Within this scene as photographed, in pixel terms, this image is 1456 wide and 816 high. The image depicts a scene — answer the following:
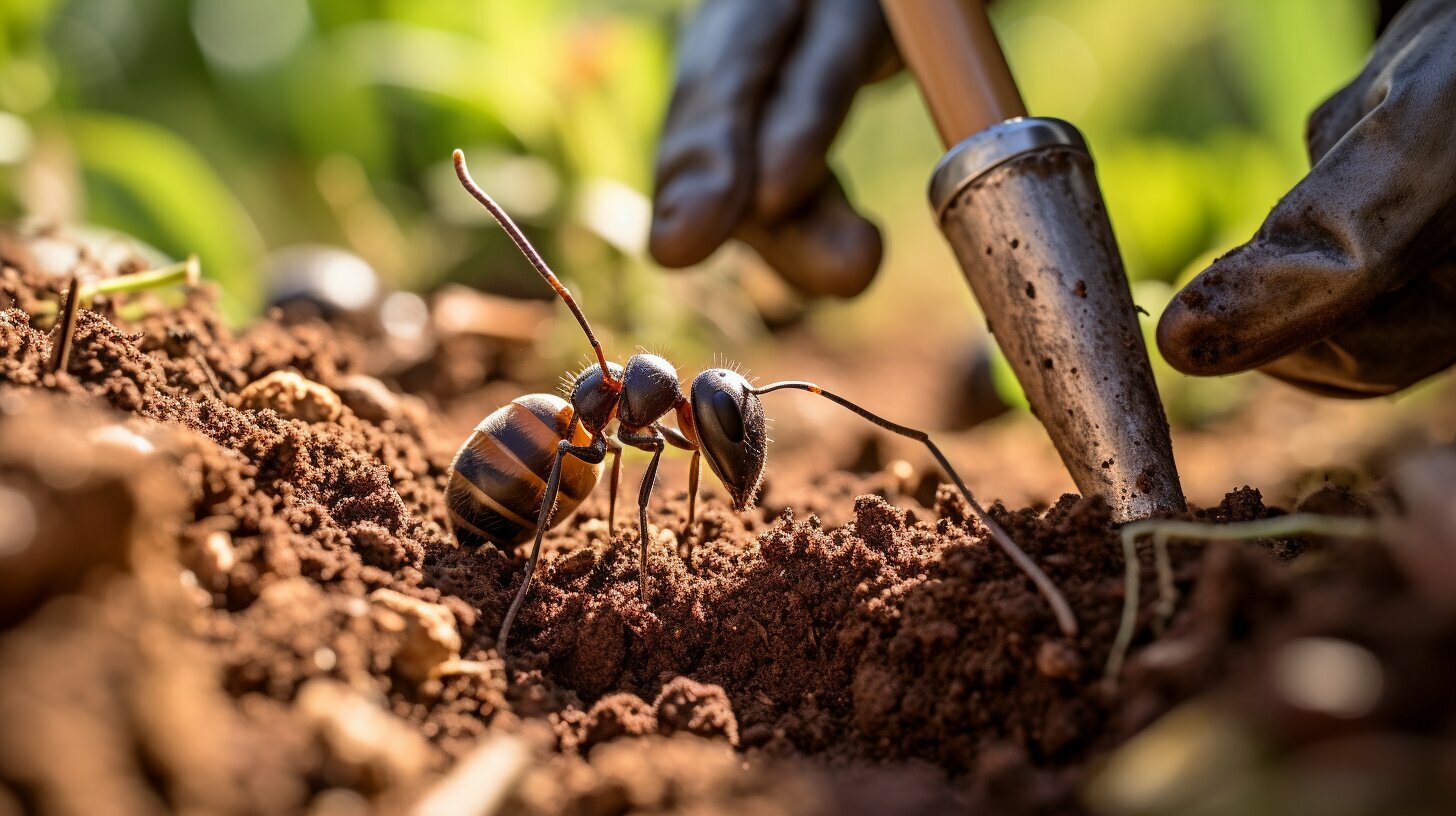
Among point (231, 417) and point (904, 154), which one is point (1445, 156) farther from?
point (904, 154)

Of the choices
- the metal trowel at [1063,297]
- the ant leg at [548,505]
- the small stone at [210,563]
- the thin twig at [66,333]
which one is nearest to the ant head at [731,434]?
the ant leg at [548,505]

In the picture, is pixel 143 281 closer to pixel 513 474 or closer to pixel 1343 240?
pixel 513 474

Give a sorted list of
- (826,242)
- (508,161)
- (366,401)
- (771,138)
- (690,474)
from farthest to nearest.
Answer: (508,161), (826,242), (771,138), (690,474), (366,401)

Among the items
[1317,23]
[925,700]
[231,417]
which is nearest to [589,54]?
[1317,23]

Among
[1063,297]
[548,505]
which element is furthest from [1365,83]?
[548,505]

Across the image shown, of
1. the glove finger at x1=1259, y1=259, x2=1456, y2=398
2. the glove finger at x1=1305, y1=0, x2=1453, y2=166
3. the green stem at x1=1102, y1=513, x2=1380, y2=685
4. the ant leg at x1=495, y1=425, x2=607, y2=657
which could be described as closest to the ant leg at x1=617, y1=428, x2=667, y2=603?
the ant leg at x1=495, y1=425, x2=607, y2=657

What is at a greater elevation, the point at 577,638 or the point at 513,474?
the point at 513,474

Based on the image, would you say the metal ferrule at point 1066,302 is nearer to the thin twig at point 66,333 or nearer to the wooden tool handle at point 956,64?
the wooden tool handle at point 956,64
